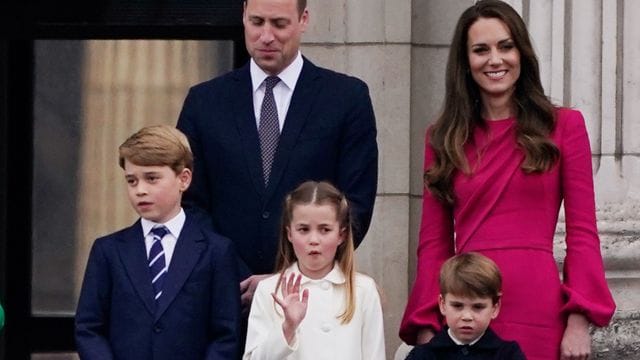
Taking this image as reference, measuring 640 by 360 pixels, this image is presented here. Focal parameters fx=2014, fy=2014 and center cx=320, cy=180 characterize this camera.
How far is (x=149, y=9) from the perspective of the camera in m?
9.99

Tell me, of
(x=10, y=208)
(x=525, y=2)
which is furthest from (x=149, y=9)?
(x=525, y=2)

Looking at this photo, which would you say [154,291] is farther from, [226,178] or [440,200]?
[440,200]

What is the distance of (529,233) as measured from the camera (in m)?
6.75

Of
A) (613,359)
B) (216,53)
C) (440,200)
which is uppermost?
(216,53)

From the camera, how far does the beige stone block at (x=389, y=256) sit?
9453 millimetres

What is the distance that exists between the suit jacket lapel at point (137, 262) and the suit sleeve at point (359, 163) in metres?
0.75

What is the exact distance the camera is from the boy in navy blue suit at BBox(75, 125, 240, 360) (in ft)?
22.5

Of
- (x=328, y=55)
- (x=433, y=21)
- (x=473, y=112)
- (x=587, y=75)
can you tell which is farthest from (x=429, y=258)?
(x=433, y=21)

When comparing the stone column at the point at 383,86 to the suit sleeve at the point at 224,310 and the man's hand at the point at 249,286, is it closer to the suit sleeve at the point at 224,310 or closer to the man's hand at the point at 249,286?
the man's hand at the point at 249,286

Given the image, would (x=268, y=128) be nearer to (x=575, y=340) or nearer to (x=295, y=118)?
(x=295, y=118)

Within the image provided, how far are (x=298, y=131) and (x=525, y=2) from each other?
6.25ft

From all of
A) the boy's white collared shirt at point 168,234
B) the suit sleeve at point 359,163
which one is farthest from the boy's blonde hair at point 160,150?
the suit sleeve at point 359,163

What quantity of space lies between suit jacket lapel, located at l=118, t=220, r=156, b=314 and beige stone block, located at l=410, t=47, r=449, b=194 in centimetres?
282

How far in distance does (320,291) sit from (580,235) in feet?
2.96
